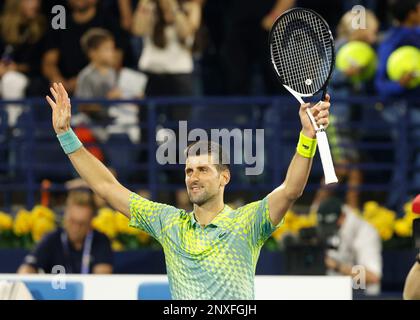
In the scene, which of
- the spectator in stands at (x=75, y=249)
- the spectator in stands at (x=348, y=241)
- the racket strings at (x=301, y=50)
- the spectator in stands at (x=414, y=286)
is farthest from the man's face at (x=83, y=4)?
the spectator in stands at (x=414, y=286)

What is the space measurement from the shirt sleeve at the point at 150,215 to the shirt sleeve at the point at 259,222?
Answer: 0.44m

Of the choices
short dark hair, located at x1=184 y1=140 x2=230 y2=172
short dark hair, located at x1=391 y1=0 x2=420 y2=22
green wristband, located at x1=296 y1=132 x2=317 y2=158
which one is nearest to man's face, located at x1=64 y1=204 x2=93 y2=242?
short dark hair, located at x1=391 y1=0 x2=420 y2=22

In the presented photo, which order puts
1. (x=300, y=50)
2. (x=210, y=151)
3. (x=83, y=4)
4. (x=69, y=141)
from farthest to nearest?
(x=83, y=4), (x=300, y=50), (x=69, y=141), (x=210, y=151)

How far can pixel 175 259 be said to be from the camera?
23.9 feet

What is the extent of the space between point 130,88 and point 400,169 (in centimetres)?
266

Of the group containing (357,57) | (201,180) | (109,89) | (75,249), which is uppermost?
(357,57)

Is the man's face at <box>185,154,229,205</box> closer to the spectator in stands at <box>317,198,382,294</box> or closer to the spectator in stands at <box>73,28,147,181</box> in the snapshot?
the spectator in stands at <box>317,198,382,294</box>

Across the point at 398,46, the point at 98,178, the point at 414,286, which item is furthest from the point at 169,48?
the point at 414,286

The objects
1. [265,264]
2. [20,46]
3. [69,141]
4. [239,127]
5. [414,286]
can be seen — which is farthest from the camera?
[20,46]

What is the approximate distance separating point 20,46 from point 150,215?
652cm

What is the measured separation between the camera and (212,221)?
7336 mm

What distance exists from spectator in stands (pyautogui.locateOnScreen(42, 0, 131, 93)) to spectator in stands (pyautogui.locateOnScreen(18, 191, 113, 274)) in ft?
7.48

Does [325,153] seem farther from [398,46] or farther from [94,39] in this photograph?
[94,39]

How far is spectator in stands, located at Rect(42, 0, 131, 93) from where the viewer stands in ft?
43.5
